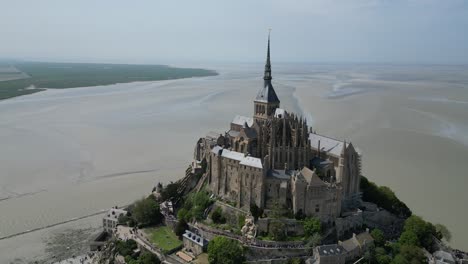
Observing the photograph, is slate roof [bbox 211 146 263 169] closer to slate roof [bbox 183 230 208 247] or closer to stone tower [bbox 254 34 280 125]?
stone tower [bbox 254 34 280 125]

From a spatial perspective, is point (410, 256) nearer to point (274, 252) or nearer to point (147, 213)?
point (274, 252)

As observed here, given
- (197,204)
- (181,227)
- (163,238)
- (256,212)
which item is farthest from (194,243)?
(256,212)

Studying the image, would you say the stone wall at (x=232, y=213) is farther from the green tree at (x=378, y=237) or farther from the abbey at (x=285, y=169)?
the green tree at (x=378, y=237)

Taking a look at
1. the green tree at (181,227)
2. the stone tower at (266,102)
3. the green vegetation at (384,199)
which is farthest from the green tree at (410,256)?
the stone tower at (266,102)

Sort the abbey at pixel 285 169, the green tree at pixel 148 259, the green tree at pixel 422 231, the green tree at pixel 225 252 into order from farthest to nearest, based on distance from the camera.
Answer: the abbey at pixel 285 169, the green tree at pixel 422 231, the green tree at pixel 148 259, the green tree at pixel 225 252

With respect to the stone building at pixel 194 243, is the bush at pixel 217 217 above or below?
above

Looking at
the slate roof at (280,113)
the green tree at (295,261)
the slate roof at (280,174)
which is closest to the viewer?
the green tree at (295,261)

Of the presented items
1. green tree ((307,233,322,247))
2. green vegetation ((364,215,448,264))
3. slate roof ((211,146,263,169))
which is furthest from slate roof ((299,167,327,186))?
green vegetation ((364,215,448,264))
